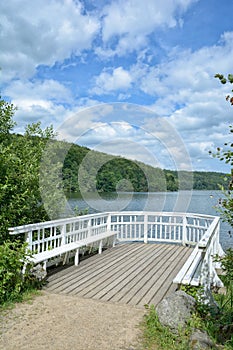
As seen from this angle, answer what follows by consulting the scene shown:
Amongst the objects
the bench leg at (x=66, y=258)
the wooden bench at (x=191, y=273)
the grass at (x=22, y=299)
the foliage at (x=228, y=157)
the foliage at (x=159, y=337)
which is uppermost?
the foliage at (x=228, y=157)

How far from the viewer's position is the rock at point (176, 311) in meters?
3.30

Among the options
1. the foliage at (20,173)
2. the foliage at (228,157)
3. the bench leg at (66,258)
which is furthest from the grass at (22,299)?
the foliage at (228,157)

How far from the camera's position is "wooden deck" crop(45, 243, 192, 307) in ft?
14.7

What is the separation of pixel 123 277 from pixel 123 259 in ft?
4.67

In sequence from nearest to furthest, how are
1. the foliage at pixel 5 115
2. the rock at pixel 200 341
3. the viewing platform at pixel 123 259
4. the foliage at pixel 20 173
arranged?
1. the rock at pixel 200 341
2. the viewing platform at pixel 123 259
3. the foliage at pixel 20 173
4. the foliage at pixel 5 115

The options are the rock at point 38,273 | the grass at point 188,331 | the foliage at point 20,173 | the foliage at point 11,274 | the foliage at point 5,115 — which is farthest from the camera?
the foliage at point 5,115

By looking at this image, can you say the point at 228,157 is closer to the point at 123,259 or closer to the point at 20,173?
the point at 20,173

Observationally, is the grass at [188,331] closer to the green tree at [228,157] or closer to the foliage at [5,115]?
the green tree at [228,157]

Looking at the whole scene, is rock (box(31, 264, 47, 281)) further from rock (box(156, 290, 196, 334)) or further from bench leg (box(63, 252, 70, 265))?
rock (box(156, 290, 196, 334))

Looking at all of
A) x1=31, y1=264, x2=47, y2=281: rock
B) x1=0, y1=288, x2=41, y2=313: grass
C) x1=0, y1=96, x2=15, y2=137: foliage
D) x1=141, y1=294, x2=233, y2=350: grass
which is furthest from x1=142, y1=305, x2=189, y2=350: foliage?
x1=0, y1=96, x2=15, y2=137: foliage

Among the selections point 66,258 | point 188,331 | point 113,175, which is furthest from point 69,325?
point 113,175

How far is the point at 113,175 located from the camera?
11273mm

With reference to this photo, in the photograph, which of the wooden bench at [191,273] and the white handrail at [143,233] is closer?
the wooden bench at [191,273]

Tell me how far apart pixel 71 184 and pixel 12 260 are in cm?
356
